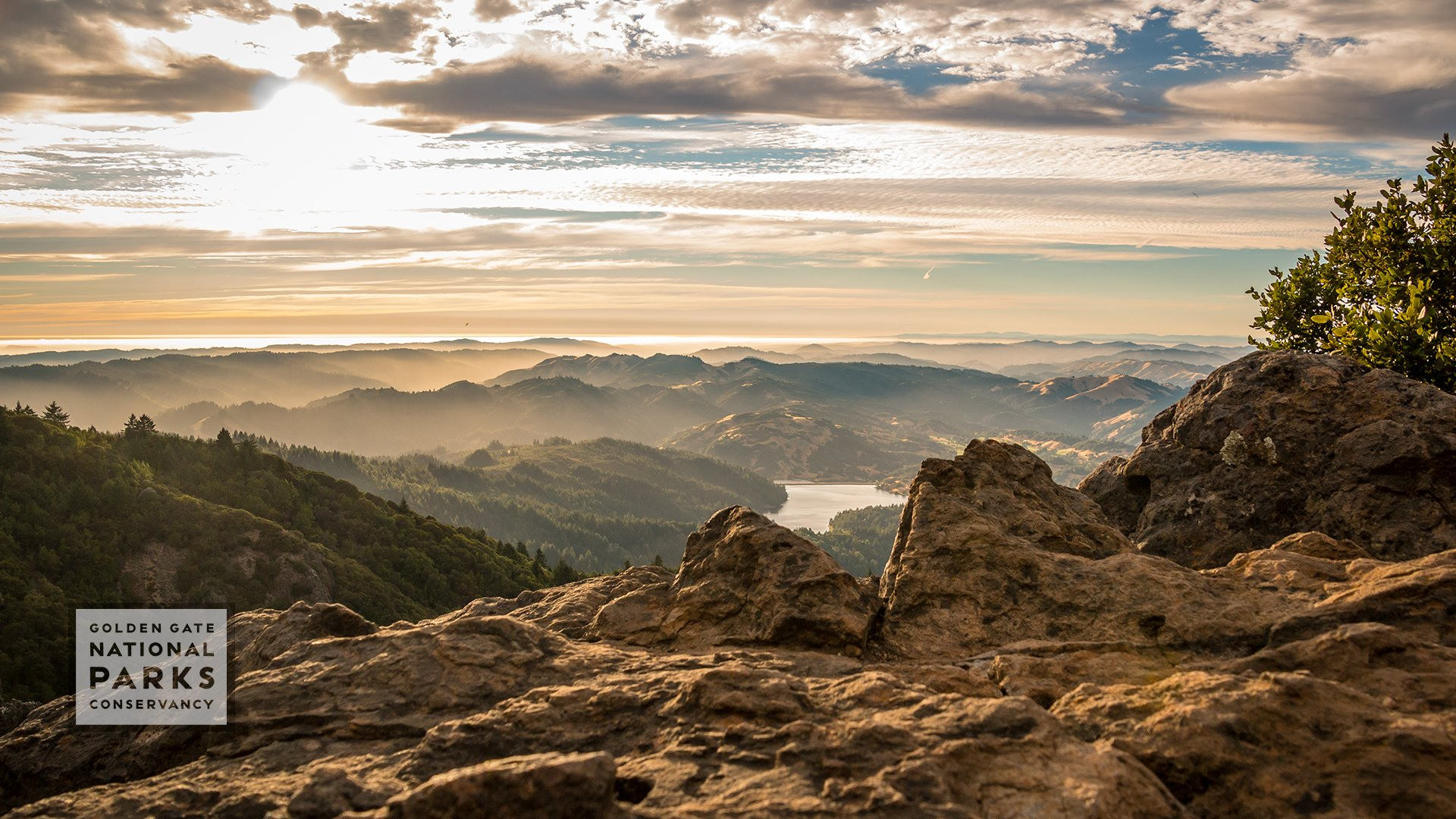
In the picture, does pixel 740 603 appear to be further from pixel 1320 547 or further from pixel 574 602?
pixel 1320 547

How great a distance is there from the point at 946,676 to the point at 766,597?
4.75 m

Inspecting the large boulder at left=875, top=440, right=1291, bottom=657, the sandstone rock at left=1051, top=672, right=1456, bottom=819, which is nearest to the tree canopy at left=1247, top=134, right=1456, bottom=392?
the large boulder at left=875, top=440, right=1291, bottom=657

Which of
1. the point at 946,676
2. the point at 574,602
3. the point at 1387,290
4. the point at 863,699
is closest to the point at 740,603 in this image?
the point at 574,602

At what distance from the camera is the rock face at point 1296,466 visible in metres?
21.7

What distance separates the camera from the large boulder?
1661 cm

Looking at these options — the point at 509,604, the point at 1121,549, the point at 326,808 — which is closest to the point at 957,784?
the point at 326,808

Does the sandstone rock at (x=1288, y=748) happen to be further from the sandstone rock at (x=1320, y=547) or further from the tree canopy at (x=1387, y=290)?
the tree canopy at (x=1387, y=290)

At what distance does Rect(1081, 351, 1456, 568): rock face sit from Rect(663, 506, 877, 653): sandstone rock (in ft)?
37.5

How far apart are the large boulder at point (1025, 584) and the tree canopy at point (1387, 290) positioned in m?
12.4

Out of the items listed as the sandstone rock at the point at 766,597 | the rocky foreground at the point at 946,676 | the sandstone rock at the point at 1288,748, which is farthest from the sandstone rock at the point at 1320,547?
the sandstone rock at the point at 766,597

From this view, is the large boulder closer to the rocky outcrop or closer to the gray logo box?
the rocky outcrop

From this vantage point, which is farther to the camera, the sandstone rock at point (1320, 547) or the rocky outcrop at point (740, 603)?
the sandstone rock at point (1320, 547)

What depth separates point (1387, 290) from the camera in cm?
2755

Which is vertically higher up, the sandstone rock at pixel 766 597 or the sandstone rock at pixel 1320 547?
the sandstone rock at pixel 1320 547
